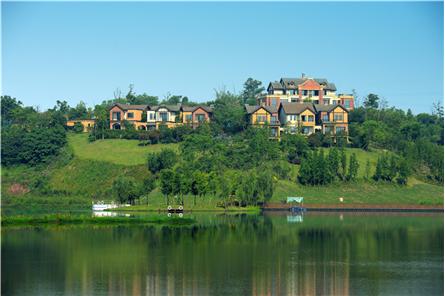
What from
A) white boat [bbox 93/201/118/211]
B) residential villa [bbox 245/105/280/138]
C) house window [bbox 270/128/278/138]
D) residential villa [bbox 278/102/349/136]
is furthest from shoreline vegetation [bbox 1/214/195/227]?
residential villa [bbox 245/105/280/138]

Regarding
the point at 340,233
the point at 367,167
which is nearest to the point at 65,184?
the point at 367,167

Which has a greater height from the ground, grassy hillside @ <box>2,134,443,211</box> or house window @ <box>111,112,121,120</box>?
house window @ <box>111,112,121,120</box>

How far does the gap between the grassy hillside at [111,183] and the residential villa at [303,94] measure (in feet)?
81.3

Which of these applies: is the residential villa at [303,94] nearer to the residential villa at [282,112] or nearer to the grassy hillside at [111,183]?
the residential villa at [282,112]

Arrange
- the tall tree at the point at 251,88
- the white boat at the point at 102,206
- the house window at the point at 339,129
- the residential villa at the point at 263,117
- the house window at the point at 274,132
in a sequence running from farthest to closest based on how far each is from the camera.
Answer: the tall tree at the point at 251,88, the residential villa at the point at 263,117, the house window at the point at 274,132, the house window at the point at 339,129, the white boat at the point at 102,206

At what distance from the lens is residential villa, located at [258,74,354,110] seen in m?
146

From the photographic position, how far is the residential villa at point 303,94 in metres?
146

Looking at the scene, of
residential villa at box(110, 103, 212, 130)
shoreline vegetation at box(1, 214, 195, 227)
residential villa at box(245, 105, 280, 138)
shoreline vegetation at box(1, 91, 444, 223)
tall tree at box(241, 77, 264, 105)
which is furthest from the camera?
tall tree at box(241, 77, 264, 105)

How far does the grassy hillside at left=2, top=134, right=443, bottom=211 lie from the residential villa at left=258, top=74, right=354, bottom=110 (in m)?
24.8

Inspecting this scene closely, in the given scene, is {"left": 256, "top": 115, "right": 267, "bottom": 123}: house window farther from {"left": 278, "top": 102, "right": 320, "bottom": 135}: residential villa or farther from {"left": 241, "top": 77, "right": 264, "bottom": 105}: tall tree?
{"left": 241, "top": 77, "right": 264, "bottom": 105}: tall tree

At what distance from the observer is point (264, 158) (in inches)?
4390

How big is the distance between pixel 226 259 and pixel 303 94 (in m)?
99.9

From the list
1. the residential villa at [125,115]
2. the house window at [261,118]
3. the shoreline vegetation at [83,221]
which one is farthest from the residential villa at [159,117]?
the shoreline vegetation at [83,221]

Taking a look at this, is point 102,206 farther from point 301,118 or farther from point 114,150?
point 301,118
